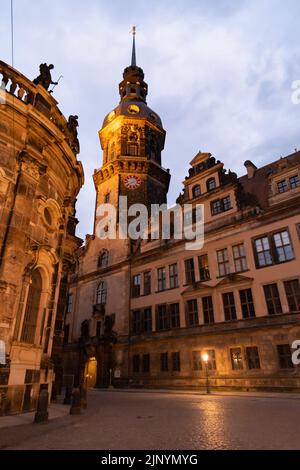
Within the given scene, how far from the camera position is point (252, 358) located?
66.0 feet

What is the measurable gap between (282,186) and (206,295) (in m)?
10.0

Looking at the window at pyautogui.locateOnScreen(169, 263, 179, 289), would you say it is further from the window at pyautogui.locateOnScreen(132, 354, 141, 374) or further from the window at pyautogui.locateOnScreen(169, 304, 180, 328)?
the window at pyautogui.locateOnScreen(132, 354, 141, 374)

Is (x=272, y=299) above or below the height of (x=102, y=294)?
below

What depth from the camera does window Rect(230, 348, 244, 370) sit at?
807 inches

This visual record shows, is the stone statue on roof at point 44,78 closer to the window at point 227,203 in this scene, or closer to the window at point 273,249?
the window at point 227,203

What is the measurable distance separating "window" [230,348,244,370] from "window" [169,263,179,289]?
7339 mm

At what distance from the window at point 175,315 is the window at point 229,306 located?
15.0 feet

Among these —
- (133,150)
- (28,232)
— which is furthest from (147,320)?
(133,150)

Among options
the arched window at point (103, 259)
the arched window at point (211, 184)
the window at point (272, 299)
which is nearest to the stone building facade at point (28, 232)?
the window at point (272, 299)

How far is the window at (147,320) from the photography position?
89.2 ft

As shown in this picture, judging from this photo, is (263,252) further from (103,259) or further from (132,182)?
(132,182)

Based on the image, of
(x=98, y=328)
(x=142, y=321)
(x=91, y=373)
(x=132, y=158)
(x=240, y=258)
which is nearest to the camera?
(x=240, y=258)

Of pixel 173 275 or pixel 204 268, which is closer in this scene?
pixel 204 268

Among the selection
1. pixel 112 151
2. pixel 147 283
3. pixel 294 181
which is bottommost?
pixel 147 283
